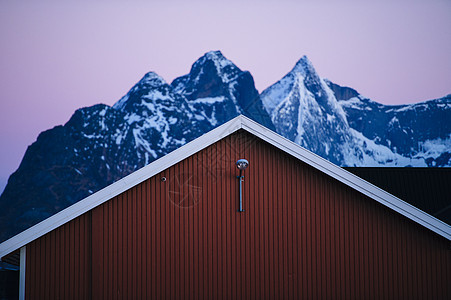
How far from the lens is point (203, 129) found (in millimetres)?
100000

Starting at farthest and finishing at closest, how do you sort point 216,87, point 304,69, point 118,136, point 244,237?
point 216,87, point 118,136, point 304,69, point 244,237

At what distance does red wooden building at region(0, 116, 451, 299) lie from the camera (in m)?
9.18

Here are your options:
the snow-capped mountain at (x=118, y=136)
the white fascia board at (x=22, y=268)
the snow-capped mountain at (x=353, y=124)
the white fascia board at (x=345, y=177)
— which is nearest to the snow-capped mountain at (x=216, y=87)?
the snow-capped mountain at (x=118, y=136)

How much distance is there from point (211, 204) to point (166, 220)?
104cm

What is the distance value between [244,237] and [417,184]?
29.9 ft

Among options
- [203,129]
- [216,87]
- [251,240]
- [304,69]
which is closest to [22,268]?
[251,240]

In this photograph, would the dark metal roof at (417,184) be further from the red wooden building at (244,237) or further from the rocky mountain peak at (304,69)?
the rocky mountain peak at (304,69)

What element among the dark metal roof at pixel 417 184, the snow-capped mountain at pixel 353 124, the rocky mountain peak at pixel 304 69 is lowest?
the dark metal roof at pixel 417 184

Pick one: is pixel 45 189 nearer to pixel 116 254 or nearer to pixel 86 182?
pixel 86 182

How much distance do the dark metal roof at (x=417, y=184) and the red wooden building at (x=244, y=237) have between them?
606 centimetres

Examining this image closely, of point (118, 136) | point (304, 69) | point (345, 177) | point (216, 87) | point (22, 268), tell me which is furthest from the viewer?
point (216, 87)

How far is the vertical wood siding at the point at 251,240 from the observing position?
9.29 meters

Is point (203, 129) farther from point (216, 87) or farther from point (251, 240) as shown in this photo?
point (251, 240)

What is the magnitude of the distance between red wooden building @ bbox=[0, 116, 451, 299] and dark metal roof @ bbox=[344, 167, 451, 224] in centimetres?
606
